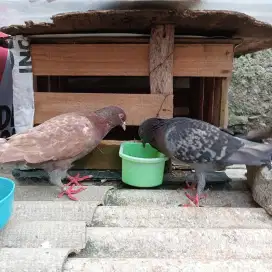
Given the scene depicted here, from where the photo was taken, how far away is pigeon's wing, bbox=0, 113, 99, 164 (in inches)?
79.6

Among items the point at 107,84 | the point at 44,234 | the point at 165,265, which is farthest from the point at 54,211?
the point at 107,84

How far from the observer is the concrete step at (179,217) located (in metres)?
1.72

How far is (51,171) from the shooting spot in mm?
2240

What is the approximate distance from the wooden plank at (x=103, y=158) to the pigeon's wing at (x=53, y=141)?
20cm

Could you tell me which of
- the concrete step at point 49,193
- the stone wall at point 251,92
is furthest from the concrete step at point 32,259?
the stone wall at point 251,92

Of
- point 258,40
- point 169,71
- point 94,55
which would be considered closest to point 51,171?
point 94,55

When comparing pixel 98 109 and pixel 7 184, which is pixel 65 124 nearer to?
pixel 98 109

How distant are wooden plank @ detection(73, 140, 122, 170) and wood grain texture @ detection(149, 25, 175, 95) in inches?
19.0

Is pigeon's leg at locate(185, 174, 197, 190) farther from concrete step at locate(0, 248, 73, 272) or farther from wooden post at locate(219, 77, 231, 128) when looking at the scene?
concrete step at locate(0, 248, 73, 272)

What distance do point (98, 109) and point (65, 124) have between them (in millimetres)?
354

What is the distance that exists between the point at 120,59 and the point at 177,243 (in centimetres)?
130

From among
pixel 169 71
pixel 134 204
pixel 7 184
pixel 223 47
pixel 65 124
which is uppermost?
pixel 223 47

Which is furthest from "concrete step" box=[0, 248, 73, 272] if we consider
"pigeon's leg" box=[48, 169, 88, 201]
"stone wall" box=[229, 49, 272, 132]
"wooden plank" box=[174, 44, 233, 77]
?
"stone wall" box=[229, 49, 272, 132]

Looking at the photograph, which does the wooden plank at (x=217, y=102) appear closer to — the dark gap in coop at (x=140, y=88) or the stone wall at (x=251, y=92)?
the dark gap in coop at (x=140, y=88)
